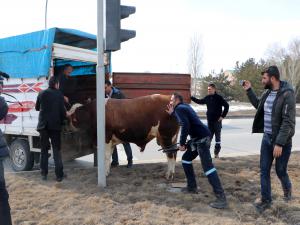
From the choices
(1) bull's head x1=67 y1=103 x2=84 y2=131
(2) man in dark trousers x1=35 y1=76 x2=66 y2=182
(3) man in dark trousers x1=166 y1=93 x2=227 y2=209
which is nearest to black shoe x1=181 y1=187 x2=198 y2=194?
(3) man in dark trousers x1=166 y1=93 x2=227 y2=209

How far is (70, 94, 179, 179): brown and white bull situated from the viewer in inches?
300

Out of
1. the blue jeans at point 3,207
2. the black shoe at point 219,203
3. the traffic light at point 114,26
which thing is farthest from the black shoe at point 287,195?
the blue jeans at point 3,207

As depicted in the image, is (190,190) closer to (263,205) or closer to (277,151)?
(263,205)

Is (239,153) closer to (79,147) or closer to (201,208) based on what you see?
(79,147)

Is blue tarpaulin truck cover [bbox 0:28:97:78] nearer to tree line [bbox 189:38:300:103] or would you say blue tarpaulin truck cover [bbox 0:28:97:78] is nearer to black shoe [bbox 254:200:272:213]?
black shoe [bbox 254:200:272:213]

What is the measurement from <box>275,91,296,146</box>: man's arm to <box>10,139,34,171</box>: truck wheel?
5.49 metres

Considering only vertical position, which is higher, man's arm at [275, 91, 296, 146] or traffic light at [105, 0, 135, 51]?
traffic light at [105, 0, 135, 51]

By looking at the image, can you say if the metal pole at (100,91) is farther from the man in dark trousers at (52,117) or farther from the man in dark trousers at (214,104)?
the man in dark trousers at (214,104)

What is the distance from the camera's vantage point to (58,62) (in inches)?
375

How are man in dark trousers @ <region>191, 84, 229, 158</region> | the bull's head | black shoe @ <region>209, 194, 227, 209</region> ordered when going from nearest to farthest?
1. black shoe @ <region>209, 194, 227, 209</region>
2. the bull's head
3. man in dark trousers @ <region>191, 84, 229, 158</region>

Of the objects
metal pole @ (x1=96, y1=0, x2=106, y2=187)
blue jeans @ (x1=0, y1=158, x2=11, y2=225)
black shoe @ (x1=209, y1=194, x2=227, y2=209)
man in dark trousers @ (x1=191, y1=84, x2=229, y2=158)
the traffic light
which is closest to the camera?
blue jeans @ (x1=0, y1=158, x2=11, y2=225)

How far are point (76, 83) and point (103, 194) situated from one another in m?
3.99

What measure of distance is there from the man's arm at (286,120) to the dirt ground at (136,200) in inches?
41.4

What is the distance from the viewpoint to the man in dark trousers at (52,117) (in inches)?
284
